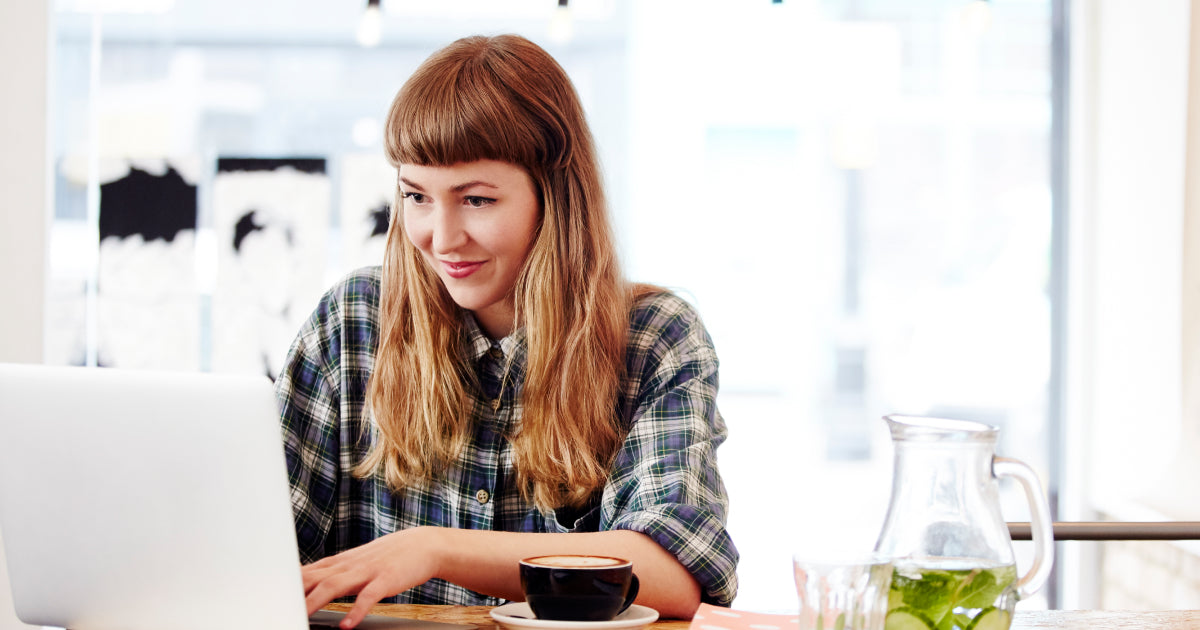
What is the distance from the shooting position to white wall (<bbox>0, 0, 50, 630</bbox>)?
2.71 meters

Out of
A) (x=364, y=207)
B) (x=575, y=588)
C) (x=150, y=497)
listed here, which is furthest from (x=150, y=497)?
(x=364, y=207)

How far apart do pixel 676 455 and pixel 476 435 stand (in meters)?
0.29

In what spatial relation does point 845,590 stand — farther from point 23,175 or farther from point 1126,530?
point 23,175

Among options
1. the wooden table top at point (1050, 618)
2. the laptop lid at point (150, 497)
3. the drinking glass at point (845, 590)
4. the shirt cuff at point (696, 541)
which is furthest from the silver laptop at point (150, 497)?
the shirt cuff at point (696, 541)

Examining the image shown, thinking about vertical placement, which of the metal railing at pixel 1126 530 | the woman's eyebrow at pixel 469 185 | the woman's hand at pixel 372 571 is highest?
the woman's eyebrow at pixel 469 185

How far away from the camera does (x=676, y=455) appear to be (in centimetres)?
124

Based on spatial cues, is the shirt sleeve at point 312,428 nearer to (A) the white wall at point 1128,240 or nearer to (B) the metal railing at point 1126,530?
(B) the metal railing at point 1126,530

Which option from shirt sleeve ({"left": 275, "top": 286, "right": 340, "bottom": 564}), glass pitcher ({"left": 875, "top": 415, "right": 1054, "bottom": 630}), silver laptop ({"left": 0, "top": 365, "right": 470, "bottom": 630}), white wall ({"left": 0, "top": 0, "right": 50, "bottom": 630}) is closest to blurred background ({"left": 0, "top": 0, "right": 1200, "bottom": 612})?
white wall ({"left": 0, "top": 0, "right": 50, "bottom": 630})

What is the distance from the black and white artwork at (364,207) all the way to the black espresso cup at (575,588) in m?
2.39

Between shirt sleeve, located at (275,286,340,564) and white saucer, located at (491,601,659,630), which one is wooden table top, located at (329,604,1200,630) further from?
shirt sleeve, located at (275,286,340,564)

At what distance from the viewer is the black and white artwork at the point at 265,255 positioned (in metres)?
3.09

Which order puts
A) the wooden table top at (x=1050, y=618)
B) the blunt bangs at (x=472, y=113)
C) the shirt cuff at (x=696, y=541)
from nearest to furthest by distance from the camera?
1. the wooden table top at (x=1050, y=618)
2. the shirt cuff at (x=696, y=541)
3. the blunt bangs at (x=472, y=113)

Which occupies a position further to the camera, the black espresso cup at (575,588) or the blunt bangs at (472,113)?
the blunt bangs at (472,113)

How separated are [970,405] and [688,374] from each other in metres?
2.40
